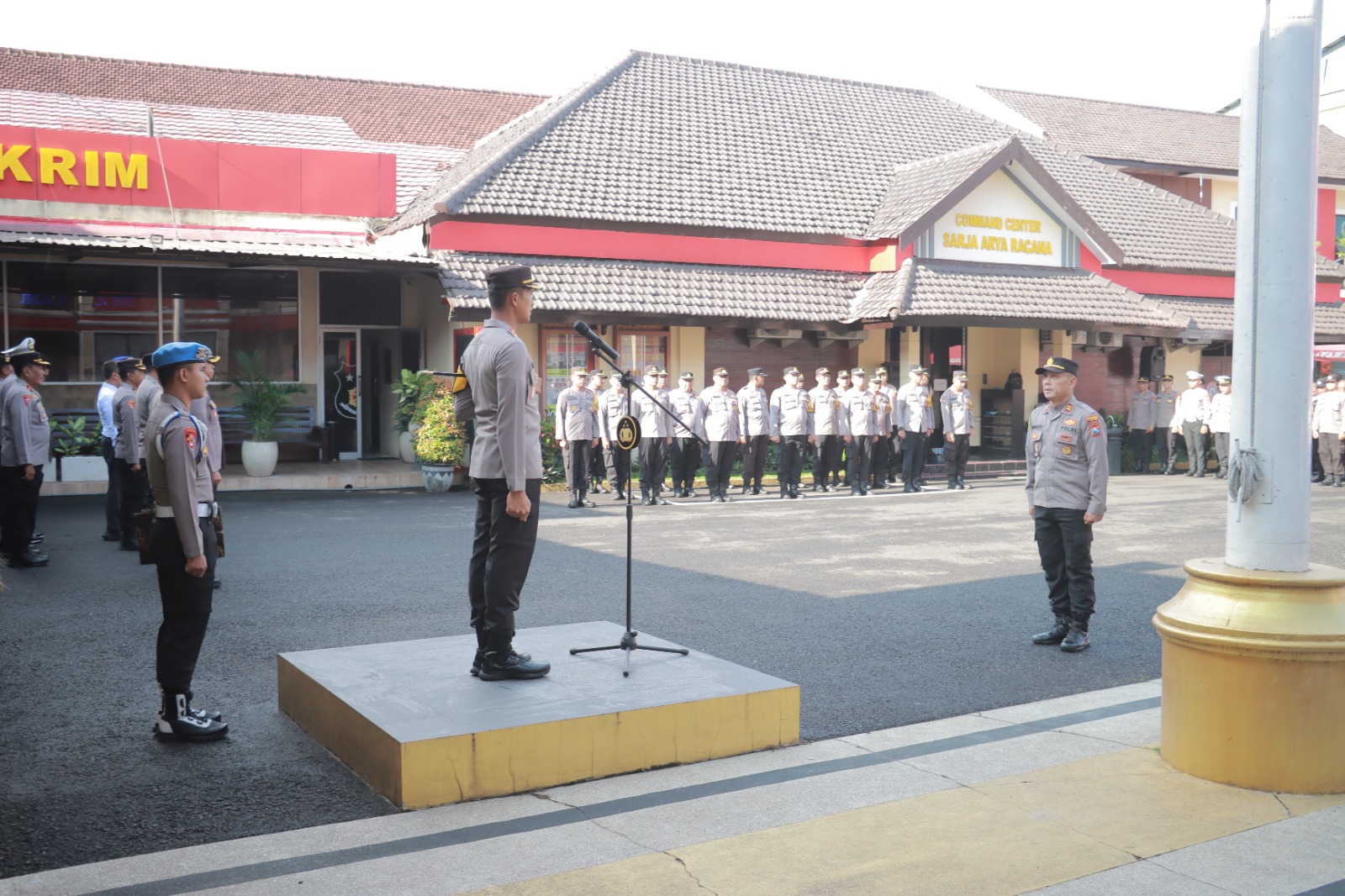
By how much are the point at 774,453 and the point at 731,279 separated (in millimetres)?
3201

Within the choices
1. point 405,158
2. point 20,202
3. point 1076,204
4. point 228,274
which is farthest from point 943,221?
point 20,202

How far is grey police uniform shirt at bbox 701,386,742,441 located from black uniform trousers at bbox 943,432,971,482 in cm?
386

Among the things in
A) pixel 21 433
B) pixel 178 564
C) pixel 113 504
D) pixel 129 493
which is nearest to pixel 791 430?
pixel 113 504

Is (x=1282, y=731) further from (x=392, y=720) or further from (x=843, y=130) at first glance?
(x=843, y=130)

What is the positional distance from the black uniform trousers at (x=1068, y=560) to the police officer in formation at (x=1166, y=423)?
1639 centimetres

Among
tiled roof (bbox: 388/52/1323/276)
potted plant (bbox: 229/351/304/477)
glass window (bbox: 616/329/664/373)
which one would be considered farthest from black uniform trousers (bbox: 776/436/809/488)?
potted plant (bbox: 229/351/304/477)

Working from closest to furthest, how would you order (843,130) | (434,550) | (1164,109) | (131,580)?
1. (131,580)
2. (434,550)
3. (843,130)
4. (1164,109)

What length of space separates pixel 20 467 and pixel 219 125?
14.7 metres

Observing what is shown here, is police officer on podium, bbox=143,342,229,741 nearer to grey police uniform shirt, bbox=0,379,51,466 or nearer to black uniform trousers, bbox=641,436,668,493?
grey police uniform shirt, bbox=0,379,51,466

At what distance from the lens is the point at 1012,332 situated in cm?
2408

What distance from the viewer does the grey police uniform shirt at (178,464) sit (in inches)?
210

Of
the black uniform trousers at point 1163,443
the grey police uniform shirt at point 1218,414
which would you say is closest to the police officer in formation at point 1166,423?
the black uniform trousers at point 1163,443

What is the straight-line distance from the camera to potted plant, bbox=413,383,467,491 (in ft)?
56.1

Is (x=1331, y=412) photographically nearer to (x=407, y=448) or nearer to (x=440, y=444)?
(x=440, y=444)
